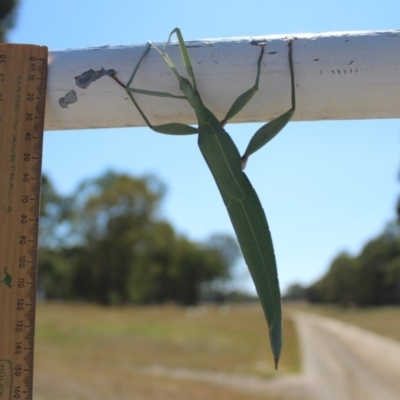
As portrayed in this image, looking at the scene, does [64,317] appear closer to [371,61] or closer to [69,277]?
[69,277]

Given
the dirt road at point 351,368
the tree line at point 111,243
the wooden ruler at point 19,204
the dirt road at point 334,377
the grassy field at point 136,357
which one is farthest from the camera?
the tree line at point 111,243

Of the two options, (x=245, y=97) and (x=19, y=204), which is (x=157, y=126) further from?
(x=19, y=204)

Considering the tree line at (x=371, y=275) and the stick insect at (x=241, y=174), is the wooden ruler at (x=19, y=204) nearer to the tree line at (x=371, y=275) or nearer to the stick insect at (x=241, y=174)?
the stick insect at (x=241, y=174)

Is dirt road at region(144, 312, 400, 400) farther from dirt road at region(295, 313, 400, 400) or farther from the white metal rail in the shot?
the white metal rail

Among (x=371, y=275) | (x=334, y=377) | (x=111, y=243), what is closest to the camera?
(x=334, y=377)

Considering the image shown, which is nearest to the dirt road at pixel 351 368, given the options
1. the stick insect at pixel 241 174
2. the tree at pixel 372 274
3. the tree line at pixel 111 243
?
the stick insect at pixel 241 174

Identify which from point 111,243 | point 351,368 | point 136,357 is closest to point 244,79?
point 136,357

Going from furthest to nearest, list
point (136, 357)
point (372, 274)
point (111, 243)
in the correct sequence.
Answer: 1. point (372, 274)
2. point (111, 243)
3. point (136, 357)
